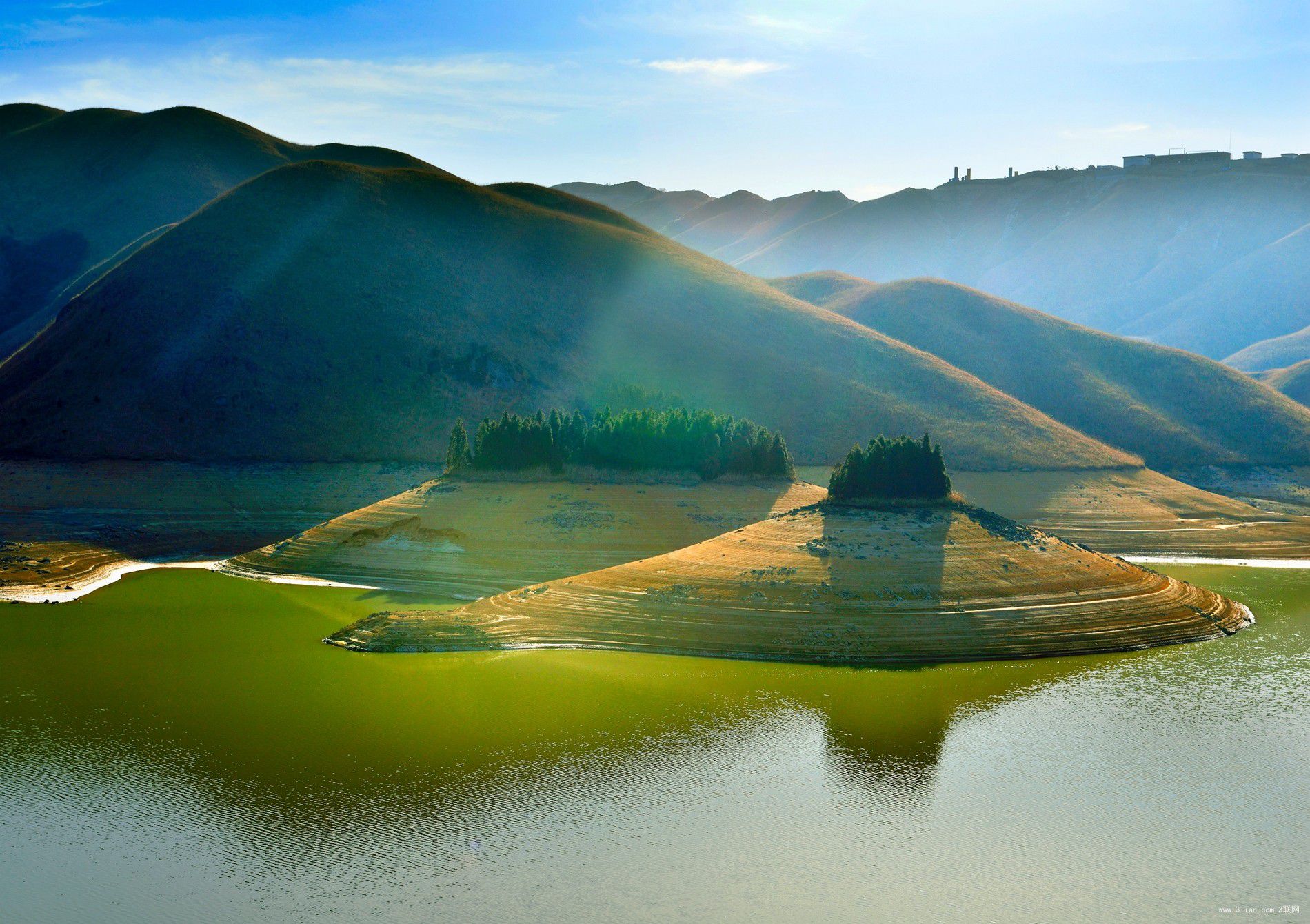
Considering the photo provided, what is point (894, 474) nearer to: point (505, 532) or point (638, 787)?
point (505, 532)

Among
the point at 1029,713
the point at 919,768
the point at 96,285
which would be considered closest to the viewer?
the point at 919,768

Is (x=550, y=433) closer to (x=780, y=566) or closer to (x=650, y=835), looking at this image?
(x=780, y=566)

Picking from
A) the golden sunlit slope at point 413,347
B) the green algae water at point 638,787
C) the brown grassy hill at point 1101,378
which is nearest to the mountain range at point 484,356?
the golden sunlit slope at point 413,347

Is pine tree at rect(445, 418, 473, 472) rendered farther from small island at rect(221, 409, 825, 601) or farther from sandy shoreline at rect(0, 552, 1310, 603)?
sandy shoreline at rect(0, 552, 1310, 603)

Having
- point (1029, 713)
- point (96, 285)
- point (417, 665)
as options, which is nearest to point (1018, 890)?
point (1029, 713)

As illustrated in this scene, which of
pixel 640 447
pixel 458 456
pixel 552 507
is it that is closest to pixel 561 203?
pixel 458 456

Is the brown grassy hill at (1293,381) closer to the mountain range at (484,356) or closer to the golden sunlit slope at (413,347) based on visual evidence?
the mountain range at (484,356)

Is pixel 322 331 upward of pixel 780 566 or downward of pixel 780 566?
upward

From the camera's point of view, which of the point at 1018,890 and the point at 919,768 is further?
the point at 919,768
